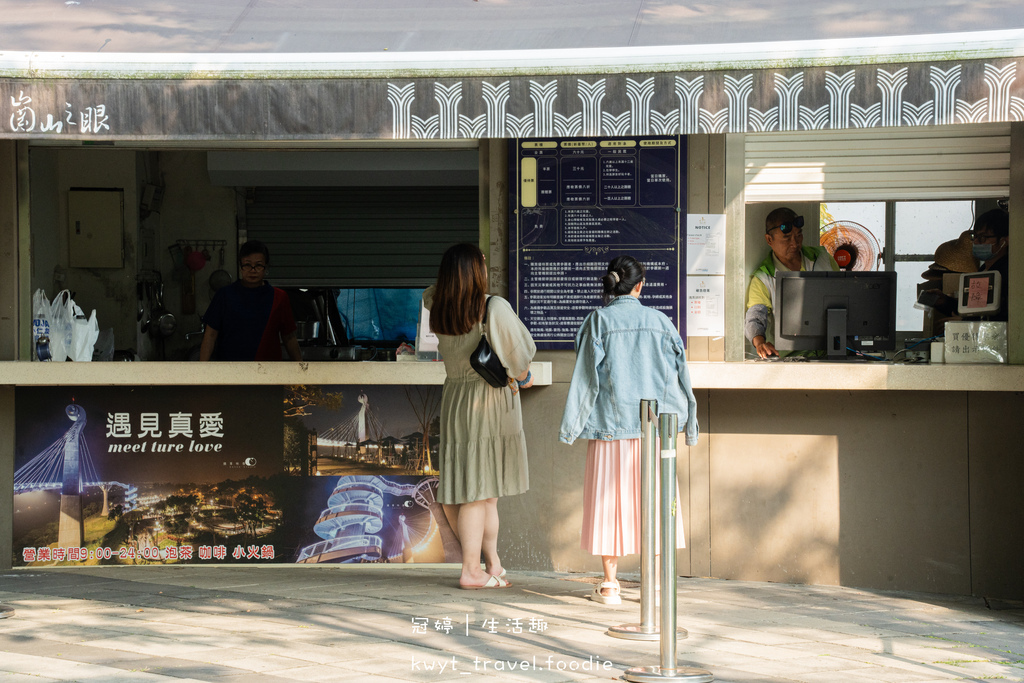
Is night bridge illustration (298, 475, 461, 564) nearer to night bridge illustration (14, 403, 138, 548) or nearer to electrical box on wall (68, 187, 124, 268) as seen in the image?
night bridge illustration (14, 403, 138, 548)

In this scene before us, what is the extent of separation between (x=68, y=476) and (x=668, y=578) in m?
3.92

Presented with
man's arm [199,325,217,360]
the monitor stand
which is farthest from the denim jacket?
man's arm [199,325,217,360]

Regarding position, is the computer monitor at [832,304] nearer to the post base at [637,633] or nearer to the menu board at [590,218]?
the menu board at [590,218]

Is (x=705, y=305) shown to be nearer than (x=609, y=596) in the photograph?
No

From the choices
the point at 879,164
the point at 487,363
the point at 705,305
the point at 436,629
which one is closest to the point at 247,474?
the point at 487,363

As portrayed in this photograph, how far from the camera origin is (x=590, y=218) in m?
5.84

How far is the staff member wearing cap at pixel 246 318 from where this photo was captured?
670 cm

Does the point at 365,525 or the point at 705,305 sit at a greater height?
the point at 705,305

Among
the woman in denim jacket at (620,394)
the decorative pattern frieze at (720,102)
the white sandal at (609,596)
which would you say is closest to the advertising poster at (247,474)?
the white sandal at (609,596)

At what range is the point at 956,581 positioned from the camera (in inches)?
220

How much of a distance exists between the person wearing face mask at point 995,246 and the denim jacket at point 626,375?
1991 mm

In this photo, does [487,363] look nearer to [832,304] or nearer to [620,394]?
[620,394]

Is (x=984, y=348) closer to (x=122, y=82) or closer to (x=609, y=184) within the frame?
(x=609, y=184)

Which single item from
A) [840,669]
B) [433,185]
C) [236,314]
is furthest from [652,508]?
[433,185]
